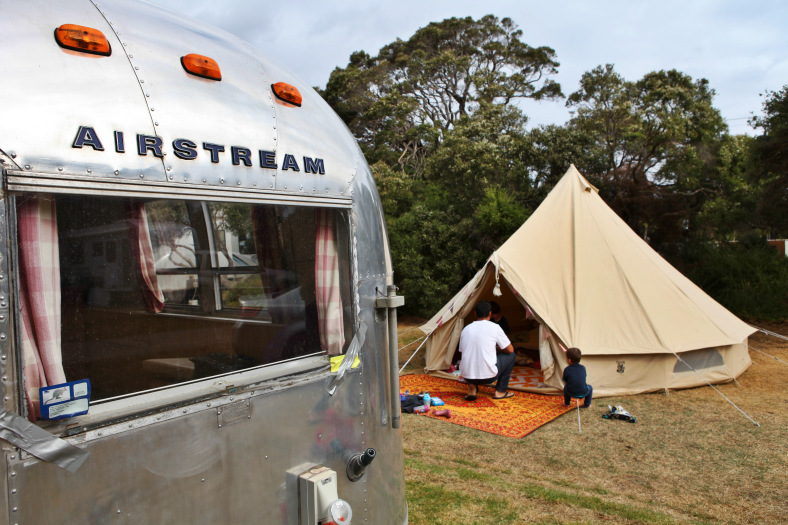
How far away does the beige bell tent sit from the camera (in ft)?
25.3

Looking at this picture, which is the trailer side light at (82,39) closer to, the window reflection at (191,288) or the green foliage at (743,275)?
the window reflection at (191,288)

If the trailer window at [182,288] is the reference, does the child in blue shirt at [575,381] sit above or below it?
below

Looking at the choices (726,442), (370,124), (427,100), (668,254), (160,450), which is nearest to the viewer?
(160,450)

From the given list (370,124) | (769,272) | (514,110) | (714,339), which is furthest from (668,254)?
(370,124)

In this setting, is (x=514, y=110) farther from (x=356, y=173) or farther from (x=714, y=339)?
(x=356, y=173)

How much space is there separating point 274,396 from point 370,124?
24.3 metres

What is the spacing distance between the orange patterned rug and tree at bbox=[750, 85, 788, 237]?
27.6 ft

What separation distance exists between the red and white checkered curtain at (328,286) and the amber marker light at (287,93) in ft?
1.71

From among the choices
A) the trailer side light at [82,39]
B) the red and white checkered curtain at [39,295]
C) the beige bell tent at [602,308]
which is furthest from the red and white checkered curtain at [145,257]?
the beige bell tent at [602,308]

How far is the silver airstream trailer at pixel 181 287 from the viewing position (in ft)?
5.99

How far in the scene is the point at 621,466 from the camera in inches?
216

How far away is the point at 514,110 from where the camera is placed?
19828 millimetres

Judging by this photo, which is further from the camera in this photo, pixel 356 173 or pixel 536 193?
pixel 536 193

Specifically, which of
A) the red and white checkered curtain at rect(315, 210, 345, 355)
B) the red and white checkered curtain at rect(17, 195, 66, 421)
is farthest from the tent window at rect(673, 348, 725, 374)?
the red and white checkered curtain at rect(17, 195, 66, 421)
